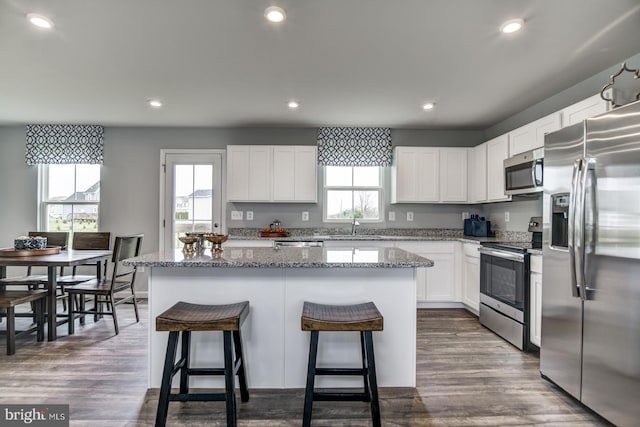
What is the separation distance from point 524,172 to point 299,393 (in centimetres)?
277

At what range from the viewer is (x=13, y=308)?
280 cm

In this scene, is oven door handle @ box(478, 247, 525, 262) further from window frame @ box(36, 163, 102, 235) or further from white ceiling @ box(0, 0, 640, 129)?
window frame @ box(36, 163, 102, 235)

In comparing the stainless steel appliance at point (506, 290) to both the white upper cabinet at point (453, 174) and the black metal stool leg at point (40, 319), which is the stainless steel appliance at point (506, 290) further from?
the black metal stool leg at point (40, 319)

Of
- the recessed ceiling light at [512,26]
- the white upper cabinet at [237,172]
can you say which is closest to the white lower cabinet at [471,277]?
the recessed ceiling light at [512,26]

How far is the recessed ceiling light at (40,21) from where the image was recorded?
2068 mm

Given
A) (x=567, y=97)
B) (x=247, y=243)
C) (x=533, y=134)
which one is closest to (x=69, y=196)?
(x=247, y=243)

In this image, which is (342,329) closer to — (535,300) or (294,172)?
(535,300)

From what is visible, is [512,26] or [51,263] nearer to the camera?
[512,26]

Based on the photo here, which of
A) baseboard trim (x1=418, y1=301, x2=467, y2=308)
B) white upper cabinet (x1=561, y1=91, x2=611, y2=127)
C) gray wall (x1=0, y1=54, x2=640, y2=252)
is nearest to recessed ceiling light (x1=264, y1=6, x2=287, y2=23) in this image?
white upper cabinet (x1=561, y1=91, x2=611, y2=127)

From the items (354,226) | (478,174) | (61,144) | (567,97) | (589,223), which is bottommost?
(354,226)

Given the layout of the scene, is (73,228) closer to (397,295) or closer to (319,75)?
(319,75)

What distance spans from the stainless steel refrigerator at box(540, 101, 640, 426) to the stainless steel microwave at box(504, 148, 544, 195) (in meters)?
0.74

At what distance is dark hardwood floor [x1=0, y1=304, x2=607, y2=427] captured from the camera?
189 cm

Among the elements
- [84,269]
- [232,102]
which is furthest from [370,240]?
[84,269]
